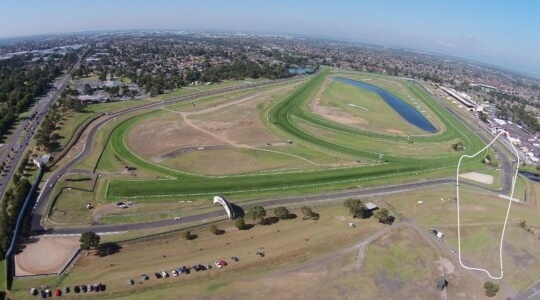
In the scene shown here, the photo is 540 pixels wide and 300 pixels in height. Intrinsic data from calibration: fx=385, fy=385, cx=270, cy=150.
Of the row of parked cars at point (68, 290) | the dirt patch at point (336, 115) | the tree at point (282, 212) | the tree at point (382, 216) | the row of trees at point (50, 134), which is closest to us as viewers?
the row of parked cars at point (68, 290)

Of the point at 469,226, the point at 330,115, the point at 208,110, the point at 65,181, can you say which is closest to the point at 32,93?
the point at 208,110

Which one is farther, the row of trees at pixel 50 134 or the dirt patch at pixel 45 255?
the row of trees at pixel 50 134

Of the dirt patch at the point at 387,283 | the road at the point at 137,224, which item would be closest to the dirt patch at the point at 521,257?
the dirt patch at the point at 387,283

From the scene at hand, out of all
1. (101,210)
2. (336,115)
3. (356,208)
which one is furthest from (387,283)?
(336,115)

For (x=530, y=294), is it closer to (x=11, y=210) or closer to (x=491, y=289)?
(x=491, y=289)

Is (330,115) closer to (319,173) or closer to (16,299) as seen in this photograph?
(319,173)

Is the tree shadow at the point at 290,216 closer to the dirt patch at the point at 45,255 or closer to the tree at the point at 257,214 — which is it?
the tree at the point at 257,214

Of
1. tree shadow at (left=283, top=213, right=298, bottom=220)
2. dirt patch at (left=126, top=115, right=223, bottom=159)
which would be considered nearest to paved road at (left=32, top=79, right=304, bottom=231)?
dirt patch at (left=126, top=115, right=223, bottom=159)
